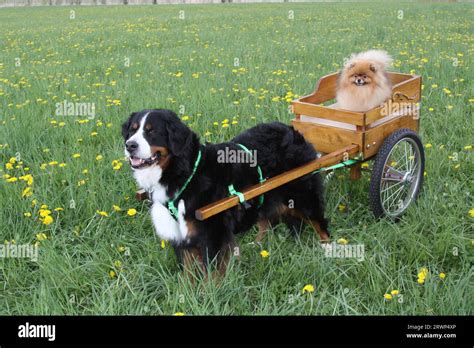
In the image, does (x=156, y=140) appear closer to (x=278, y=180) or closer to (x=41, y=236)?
(x=278, y=180)

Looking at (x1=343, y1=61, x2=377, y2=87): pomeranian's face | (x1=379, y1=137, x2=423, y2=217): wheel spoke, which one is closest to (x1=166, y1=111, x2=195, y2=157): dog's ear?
(x1=379, y1=137, x2=423, y2=217): wheel spoke

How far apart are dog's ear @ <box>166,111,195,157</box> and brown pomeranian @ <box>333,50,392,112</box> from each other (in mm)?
1752

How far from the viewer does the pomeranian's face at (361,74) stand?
3.83 metres

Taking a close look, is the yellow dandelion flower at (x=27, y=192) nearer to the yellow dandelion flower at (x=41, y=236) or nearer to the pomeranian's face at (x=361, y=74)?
the yellow dandelion flower at (x=41, y=236)

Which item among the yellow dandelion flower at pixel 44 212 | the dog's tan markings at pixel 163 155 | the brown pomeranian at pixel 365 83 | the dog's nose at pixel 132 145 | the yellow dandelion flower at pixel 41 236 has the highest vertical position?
the brown pomeranian at pixel 365 83

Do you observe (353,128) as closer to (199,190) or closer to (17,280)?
(199,190)

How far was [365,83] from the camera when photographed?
3830mm

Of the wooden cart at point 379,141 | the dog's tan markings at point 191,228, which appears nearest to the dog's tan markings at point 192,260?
the dog's tan markings at point 191,228

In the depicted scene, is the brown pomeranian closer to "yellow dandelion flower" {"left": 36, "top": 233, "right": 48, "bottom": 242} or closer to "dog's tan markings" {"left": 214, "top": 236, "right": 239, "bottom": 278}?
"dog's tan markings" {"left": 214, "top": 236, "right": 239, "bottom": 278}

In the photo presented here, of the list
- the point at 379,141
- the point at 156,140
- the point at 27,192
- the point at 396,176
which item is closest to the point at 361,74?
the point at 379,141

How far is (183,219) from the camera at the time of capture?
2.76 meters

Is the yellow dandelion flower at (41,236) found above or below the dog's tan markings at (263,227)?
above

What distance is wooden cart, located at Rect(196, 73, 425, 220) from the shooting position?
350 centimetres
